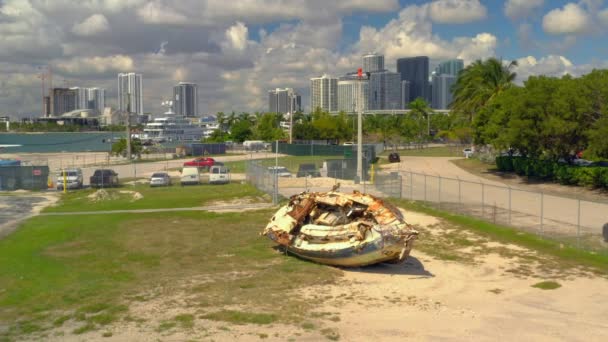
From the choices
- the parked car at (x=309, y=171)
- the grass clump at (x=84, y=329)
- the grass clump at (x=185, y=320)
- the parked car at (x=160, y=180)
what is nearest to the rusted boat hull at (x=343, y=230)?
the grass clump at (x=185, y=320)

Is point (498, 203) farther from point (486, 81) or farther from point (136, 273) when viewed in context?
point (486, 81)

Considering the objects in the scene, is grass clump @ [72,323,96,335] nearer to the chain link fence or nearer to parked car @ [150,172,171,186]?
the chain link fence

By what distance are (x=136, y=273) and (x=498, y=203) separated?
24952mm

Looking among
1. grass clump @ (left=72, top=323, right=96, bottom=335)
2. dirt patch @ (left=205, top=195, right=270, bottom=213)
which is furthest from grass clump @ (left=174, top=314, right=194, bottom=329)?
dirt patch @ (left=205, top=195, right=270, bottom=213)

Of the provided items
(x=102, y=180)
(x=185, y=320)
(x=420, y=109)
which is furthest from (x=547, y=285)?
(x=420, y=109)

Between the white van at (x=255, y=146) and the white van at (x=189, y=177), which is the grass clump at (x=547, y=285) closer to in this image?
the white van at (x=189, y=177)

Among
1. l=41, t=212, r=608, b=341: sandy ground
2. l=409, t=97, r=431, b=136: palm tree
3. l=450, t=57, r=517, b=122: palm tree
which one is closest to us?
l=41, t=212, r=608, b=341: sandy ground

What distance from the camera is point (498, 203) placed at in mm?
38562

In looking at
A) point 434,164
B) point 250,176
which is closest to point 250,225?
point 250,176

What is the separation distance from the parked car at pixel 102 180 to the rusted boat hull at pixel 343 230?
109ft

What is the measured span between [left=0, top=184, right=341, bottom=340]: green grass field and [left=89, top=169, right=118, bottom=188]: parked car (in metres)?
20.5

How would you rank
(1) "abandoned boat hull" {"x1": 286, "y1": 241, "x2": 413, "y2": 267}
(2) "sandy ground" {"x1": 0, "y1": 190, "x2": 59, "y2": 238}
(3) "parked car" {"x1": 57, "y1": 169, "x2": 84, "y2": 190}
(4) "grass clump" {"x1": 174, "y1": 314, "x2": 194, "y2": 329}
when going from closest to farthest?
(4) "grass clump" {"x1": 174, "y1": 314, "x2": 194, "y2": 329}
(1) "abandoned boat hull" {"x1": 286, "y1": 241, "x2": 413, "y2": 267}
(2) "sandy ground" {"x1": 0, "y1": 190, "x2": 59, "y2": 238}
(3) "parked car" {"x1": 57, "y1": 169, "x2": 84, "y2": 190}

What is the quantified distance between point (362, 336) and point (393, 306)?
2902 mm

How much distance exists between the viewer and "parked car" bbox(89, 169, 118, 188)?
53.7 metres
